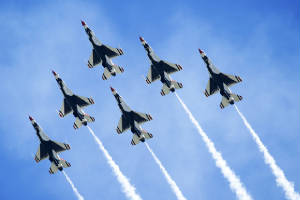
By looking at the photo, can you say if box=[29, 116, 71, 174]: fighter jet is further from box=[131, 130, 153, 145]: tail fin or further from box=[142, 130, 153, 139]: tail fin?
box=[142, 130, 153, 139]: tail fin

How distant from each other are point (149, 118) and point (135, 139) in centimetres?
621

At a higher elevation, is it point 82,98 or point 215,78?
point 82,98

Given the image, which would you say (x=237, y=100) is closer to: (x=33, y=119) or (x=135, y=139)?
(x=135, y=139)

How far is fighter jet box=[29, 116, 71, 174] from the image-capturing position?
15625 centimetres

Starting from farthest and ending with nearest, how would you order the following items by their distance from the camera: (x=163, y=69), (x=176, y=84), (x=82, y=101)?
(x=82, y=101) → (x=163, y=69) → (x=176, y=84)

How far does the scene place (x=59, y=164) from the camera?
512 ft

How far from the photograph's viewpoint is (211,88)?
156 m

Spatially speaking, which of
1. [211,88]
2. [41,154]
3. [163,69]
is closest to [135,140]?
[163,69]

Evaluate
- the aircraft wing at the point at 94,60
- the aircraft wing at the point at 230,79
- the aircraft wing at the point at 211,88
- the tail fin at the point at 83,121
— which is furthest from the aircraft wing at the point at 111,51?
the aircraft wing at the point at 230,79

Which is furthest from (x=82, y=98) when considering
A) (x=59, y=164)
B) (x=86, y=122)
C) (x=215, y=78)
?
(x=215, y=78)

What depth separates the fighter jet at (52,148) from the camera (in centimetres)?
15625

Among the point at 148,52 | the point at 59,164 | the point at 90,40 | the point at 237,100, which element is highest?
the point at 90,40

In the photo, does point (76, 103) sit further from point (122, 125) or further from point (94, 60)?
point (94, 60)

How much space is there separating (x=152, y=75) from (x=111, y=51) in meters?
12.5
